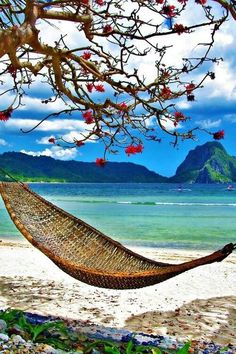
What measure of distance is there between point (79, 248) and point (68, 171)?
6498 cm

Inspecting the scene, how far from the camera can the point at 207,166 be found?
229ft

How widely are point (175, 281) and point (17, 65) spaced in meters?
3.02

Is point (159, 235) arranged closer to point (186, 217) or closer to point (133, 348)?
point (186, 217)

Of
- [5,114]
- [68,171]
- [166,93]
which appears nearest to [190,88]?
[166,93]

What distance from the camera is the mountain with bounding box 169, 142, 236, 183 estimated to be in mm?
67375

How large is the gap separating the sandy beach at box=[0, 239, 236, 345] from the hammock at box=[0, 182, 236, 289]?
644 mm

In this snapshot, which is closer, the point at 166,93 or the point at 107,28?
the point at 107,28

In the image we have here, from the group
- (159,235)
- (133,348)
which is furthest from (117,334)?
(159,235)

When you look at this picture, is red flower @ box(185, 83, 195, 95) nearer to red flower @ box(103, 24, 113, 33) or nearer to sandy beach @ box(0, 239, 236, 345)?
red flower @ box(103, 24, 113, 33)

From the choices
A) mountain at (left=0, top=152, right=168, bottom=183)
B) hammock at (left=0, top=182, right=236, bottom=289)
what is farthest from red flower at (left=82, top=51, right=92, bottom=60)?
mountain at (left=0, top=152, right=168, bottom=183)

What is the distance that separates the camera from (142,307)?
448 centimetres

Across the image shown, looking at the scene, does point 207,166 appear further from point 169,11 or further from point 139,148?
point 169,11

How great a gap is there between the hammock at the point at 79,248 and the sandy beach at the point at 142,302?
2.11ft

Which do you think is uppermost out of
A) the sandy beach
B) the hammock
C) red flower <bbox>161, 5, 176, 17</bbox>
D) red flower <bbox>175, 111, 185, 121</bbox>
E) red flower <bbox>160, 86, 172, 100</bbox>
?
red flower <bbox>161, 5, 176, 17</bbox>
